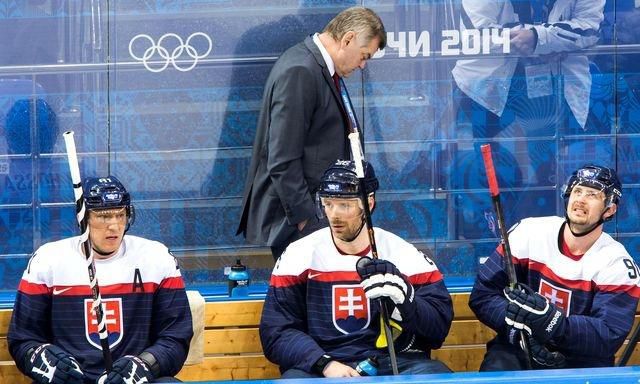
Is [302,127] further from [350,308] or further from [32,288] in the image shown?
[32,288]

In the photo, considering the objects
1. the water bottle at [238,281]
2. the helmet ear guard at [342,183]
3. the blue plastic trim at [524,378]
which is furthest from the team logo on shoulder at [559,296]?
the water bottle at [238,281]

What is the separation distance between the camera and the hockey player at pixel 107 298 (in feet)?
15.1

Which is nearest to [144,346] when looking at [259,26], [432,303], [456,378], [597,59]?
[432,303]

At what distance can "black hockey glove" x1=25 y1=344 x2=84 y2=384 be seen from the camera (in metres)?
4.40

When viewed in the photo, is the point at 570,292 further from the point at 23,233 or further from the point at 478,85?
the point at 23,233

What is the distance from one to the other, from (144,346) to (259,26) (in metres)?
1.80

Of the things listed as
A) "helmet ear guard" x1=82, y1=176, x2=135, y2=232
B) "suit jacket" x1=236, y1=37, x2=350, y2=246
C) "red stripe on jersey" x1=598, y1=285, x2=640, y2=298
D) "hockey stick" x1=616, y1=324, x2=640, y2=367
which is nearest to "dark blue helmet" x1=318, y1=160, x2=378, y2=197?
"suit jacket" x1=236, y1=37, x2=350, y2=246

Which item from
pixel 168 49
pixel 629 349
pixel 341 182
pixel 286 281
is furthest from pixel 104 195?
pixel 629 349

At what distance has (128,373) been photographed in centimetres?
441

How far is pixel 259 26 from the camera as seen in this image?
5879mm

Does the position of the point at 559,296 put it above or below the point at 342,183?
below

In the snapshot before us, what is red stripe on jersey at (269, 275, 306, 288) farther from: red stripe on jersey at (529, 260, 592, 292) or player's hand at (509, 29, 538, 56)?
player's hand at (509, 29, 538, 56)

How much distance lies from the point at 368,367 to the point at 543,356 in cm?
64

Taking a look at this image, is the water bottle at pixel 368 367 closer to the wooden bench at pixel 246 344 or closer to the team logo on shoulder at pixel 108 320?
the wooden bench at pixel 246 344
